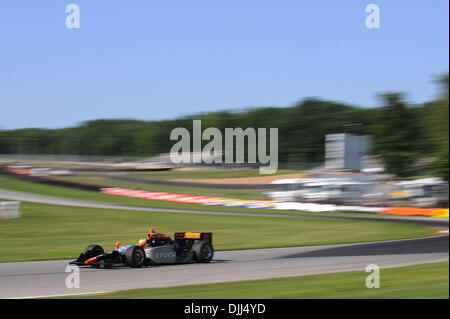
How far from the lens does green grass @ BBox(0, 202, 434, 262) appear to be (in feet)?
48.8

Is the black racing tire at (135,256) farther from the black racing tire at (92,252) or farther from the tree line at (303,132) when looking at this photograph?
the tree line at (303,132)

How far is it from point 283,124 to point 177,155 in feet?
50.9

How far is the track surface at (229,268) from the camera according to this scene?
27.2ft

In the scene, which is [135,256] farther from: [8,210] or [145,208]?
[145,208]

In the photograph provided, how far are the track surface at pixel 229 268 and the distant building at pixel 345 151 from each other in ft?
52.5

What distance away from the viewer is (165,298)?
730cm

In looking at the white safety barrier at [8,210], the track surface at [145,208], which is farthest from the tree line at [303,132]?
the white safety barrier at [8,210]

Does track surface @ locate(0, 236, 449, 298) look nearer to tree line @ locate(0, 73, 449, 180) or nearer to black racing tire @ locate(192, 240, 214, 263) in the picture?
black racing tire @ locate(192, 240, 214, 263)

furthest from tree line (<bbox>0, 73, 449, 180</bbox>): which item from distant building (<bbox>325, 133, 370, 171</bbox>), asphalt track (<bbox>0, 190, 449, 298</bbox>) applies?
asphalt track (<bbox>0, 190, 449, 298</bbox>)

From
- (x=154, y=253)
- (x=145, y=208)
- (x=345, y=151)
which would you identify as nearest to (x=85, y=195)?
(x=145, y=208)

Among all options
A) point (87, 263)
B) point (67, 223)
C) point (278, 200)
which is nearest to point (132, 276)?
point (87, 263)

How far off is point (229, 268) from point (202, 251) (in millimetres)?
842

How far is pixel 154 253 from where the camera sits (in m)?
10.5
